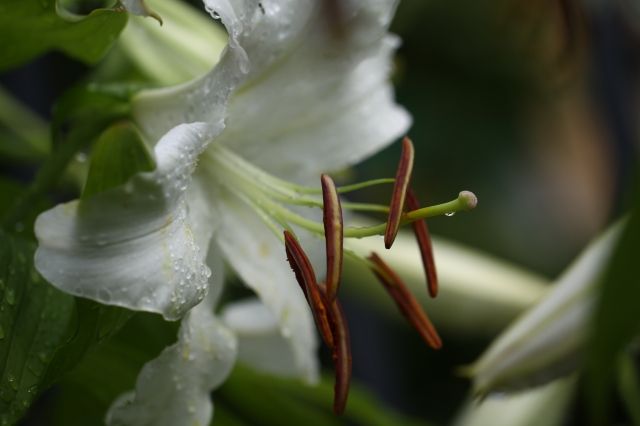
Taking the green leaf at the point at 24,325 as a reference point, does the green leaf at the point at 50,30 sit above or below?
above

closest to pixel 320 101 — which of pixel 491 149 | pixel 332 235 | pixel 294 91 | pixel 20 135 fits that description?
pixel 294 91

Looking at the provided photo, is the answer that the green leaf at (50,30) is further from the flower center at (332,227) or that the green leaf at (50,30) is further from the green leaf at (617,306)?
the green leaf at (617,306)

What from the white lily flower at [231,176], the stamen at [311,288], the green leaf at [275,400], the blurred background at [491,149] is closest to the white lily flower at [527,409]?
the green leaf at [275,400]

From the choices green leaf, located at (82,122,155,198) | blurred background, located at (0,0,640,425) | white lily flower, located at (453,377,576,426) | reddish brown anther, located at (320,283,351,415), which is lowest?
blurred background, located at (0,0,640,425)

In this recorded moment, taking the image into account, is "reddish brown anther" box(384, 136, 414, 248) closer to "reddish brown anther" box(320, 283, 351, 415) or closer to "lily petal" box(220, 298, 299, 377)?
"reddish brown anther" box(320, 283, 351, 415)

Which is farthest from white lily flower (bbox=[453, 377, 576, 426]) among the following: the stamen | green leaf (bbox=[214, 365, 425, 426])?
the stamen

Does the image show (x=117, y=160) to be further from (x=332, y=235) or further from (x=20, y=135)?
(x=20, y=135)
